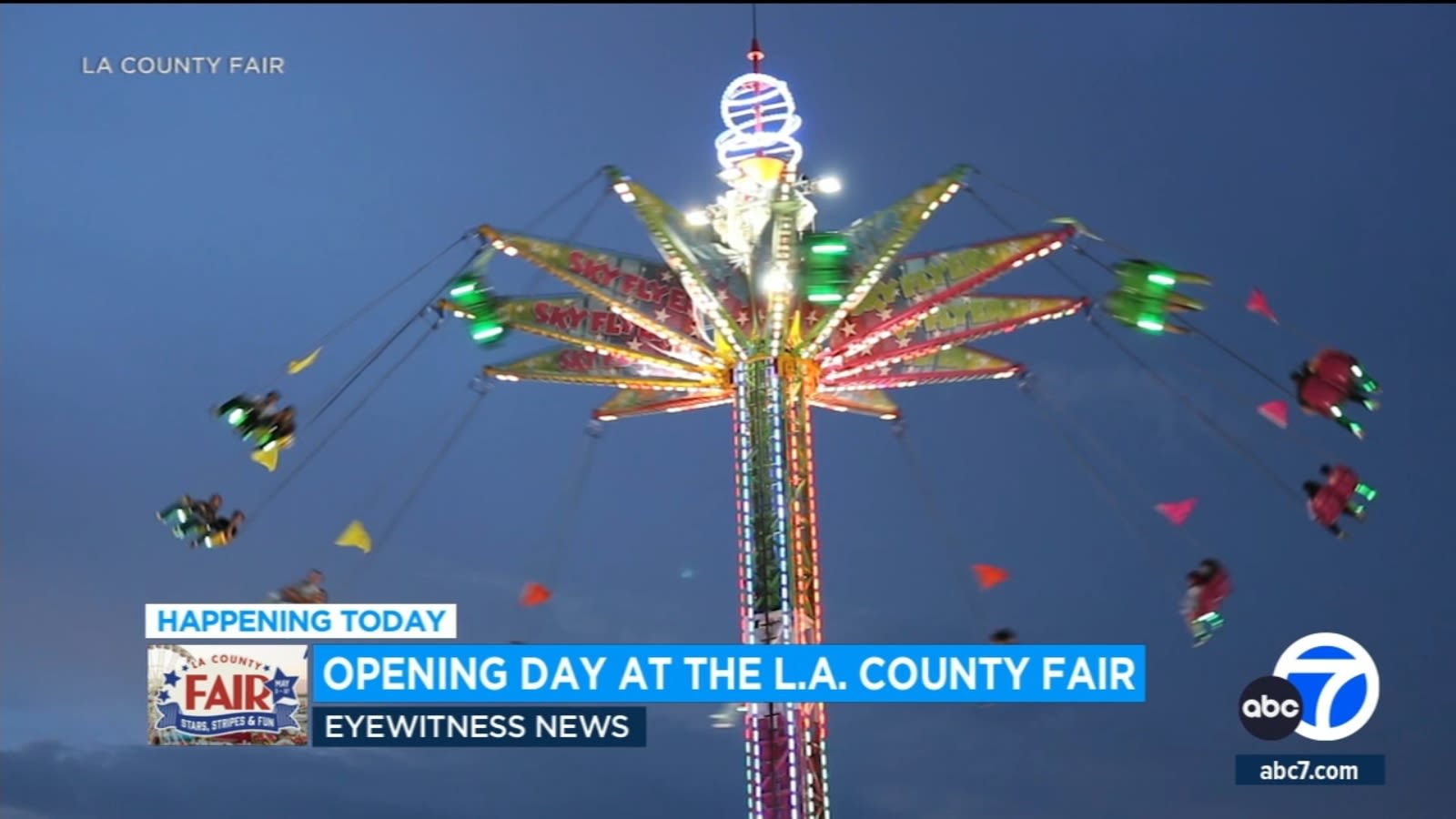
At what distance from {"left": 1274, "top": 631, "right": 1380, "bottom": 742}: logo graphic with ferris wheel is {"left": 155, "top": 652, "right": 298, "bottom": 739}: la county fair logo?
13.1 metres

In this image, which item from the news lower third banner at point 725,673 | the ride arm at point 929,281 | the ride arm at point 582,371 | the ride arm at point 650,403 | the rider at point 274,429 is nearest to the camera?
the news lower third banner at point 725,673

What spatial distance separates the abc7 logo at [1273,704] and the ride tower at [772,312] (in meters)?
5.64

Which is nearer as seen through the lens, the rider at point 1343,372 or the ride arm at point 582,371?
the rider at point 1343,372

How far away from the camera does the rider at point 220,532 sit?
26.6 meters

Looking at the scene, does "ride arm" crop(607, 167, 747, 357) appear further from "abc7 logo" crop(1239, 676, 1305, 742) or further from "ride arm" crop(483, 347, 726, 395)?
Result: "abc7 logo" crop(1239, 676, 1305, 742)

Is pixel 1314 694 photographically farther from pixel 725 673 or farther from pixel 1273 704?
pixel 725 673

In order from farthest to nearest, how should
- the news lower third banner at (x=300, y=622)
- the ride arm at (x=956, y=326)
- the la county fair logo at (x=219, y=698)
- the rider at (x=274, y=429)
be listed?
the ride arm at (x=956, y=326) → the rider at (x=274, y=429) → the la county fair logo at (x=219, y=698) → the news lower third banner at (x=300, y=622)

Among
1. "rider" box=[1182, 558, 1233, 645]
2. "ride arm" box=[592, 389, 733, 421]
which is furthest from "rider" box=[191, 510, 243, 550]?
"rider" box=[1182, 558, 1233, 645]

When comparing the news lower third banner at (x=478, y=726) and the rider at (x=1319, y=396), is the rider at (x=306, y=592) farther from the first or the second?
the rider at (x=1319, y=396)

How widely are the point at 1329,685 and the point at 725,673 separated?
8.11m

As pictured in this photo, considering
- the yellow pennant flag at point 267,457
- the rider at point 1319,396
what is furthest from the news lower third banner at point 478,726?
the rider at point 1319,396

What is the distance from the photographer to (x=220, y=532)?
26766 mm

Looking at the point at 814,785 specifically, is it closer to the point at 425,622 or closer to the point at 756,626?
the point at 756,626

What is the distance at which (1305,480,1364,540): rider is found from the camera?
2594 centimetres
